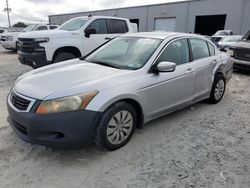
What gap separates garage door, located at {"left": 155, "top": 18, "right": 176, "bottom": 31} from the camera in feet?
103

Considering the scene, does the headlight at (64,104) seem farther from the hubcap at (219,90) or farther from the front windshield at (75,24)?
the front windshield at (75,24)

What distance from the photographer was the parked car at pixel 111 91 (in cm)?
273

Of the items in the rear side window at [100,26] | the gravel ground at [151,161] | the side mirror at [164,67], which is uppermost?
the rear side window at [100,26]

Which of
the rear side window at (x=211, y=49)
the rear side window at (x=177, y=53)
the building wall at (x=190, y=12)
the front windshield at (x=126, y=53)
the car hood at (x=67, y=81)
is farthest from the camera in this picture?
the building wall at (x=190, y=12)

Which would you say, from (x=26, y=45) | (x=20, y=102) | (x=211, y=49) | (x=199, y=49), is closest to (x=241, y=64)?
(x=211, y=49)

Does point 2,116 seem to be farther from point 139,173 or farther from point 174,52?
point 174,52

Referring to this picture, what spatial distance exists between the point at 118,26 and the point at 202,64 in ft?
15.1

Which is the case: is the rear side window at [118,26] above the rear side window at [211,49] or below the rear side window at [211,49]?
above

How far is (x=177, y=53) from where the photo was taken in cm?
403

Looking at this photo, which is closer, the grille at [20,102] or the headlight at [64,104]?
the headlight at [64,104]

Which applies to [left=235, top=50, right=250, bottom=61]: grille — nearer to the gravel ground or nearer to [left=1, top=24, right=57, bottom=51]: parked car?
the gravel ground

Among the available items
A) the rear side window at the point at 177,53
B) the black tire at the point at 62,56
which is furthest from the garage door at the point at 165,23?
the rear side window at the point at 177,53

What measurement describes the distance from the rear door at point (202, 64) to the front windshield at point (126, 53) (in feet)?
3.13

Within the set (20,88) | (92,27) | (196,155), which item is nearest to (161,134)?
(196,155)
